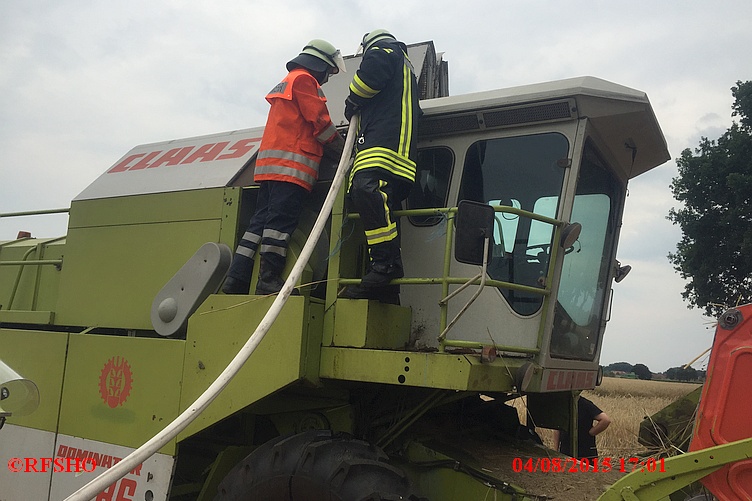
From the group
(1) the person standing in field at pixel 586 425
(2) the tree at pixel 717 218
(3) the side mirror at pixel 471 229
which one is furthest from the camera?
(2) the tree at pixel 717 218

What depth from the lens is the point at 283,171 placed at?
14.0ft

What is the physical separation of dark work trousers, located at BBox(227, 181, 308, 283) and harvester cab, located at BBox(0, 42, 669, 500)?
0.17 m

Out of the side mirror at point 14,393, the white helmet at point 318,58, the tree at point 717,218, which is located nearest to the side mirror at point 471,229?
the white helmet at point 318,58

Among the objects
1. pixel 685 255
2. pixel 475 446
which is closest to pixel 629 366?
pixel 685 255

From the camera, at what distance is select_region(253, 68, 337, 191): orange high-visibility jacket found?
14.1ft

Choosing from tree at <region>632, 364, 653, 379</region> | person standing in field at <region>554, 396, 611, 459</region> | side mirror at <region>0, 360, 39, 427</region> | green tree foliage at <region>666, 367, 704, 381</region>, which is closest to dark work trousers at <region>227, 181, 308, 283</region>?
side mirror at <region>0, 360, 39, 427</region>

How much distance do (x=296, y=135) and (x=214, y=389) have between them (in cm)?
173

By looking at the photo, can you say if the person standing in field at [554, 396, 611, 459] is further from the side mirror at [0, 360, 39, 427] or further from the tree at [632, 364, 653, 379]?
the tree at [632, 364, 653, 379]

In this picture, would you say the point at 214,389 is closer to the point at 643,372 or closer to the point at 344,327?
the point at 344,327

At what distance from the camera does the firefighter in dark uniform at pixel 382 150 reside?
12.9 ft

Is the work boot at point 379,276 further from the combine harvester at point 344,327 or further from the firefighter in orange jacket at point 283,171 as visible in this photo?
the firefighter in orange jacket at point 283,171

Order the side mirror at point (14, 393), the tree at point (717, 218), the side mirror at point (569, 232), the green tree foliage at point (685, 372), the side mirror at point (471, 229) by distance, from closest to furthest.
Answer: the side mirror at point (14, 393) → the side mirror at point (471, 229) → the green tree foliage at point (685, 372) → the side mirror at point (569, 232) → the tree at point (717, 218)

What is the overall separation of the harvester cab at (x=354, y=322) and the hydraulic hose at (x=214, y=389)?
195mm

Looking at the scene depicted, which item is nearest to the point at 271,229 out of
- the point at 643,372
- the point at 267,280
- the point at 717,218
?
the point at 267,280
